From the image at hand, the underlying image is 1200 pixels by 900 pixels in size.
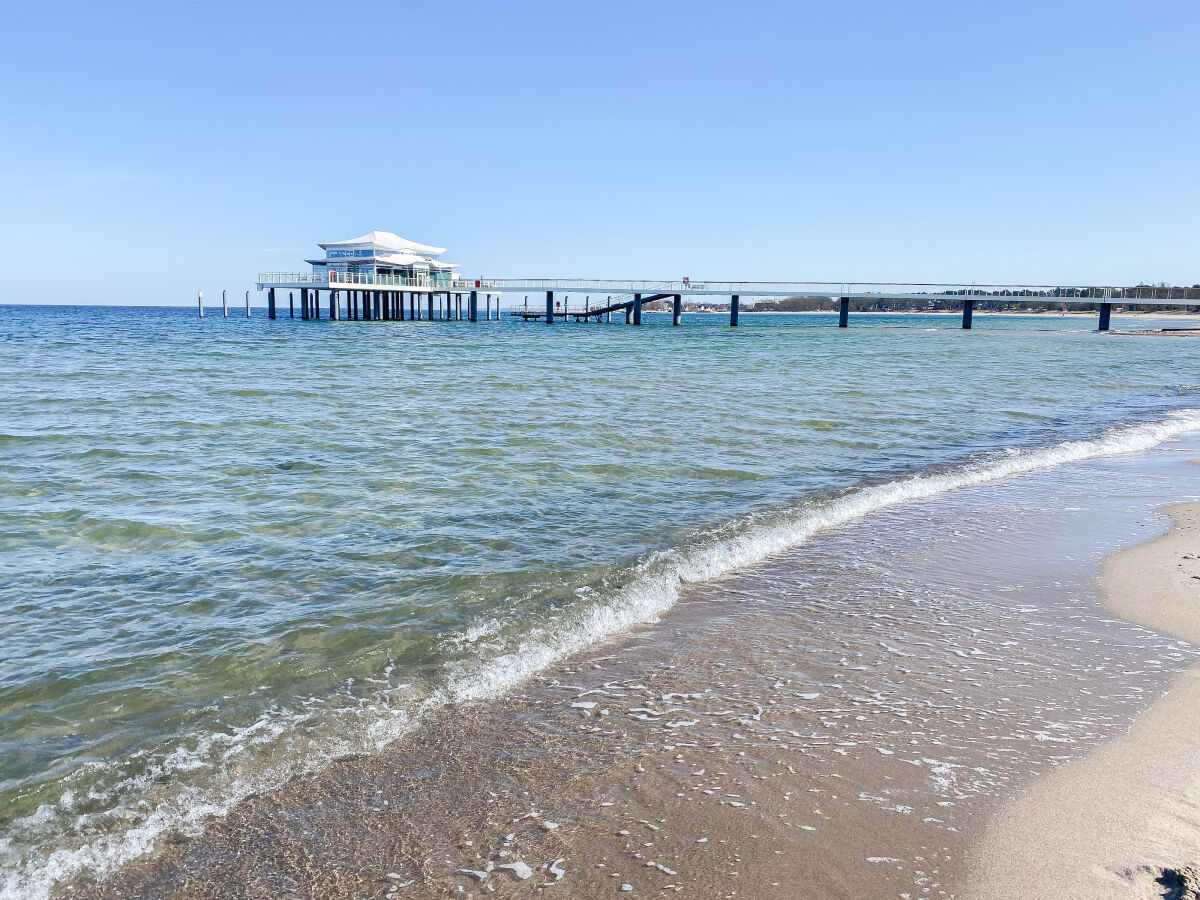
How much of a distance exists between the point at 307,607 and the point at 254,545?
153cm

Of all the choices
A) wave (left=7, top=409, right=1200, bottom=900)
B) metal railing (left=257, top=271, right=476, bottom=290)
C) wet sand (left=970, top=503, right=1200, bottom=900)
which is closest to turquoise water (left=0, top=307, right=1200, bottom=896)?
wave (left=7, top=409, right=1200, bottom=900)

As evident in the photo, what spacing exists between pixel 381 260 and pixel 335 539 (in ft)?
209

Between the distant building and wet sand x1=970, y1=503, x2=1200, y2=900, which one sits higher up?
the distant building

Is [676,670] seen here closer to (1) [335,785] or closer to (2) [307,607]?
(1) [335,785]

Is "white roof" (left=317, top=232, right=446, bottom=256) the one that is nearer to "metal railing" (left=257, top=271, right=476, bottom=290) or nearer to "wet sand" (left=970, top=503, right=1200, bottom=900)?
"metal railing" (left=257, top=271, right=476, bottom=290)

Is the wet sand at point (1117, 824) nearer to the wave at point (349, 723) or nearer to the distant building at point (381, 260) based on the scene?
the wave at point (349, 723)

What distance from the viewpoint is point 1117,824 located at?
9.25 feet

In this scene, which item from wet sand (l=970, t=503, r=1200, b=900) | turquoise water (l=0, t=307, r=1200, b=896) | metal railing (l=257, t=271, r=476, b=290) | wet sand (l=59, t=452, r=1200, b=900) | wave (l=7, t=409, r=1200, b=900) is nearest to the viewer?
wet sand (l=970, t=503, r=1200, b=900)

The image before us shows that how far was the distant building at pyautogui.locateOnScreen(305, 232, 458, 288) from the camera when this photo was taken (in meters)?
66.1

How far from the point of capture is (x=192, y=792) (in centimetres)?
315

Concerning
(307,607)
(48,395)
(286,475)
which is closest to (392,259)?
(48,395)

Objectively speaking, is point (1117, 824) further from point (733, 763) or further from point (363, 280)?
point (363, 280)

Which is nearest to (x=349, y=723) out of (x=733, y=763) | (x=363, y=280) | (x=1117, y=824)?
(x=733, y=763)

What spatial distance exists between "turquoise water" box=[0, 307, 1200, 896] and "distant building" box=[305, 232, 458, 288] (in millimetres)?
Answer: 50610
